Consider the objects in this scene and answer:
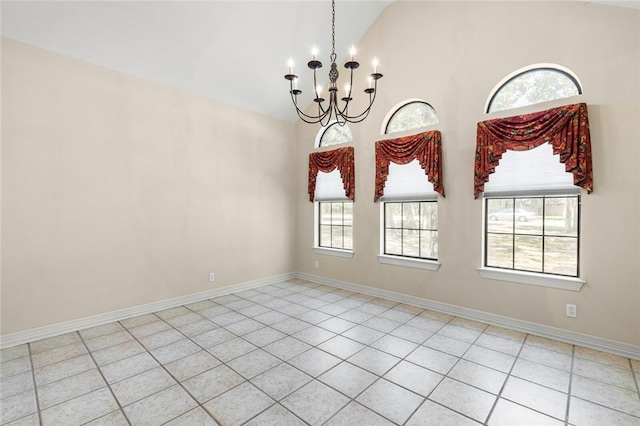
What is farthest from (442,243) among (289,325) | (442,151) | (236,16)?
(236,16)

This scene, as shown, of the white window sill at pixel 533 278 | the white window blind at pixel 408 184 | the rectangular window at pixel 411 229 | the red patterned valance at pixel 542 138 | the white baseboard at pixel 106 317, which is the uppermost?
the red patterned valance at pixel 542 138

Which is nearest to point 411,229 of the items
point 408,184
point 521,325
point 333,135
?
point 408,184

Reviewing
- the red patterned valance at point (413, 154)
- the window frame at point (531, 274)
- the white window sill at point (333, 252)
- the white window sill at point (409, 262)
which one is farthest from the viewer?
the white window sill at point (333, 252)

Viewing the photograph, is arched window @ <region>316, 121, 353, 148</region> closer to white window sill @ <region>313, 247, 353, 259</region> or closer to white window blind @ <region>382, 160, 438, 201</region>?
white window blind @ <region>382, 160, 438, 201</region>

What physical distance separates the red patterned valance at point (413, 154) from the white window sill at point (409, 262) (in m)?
0.92

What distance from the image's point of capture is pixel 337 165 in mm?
5168

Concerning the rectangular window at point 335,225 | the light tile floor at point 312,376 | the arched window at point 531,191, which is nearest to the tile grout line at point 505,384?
the light tile floor at point 312,376

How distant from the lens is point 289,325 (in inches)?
143

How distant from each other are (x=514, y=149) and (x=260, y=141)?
385 cm

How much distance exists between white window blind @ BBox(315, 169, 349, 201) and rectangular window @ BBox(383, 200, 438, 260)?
0.91 metres

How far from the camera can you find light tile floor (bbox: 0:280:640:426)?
6.85 ft

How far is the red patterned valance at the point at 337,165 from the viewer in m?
4.96

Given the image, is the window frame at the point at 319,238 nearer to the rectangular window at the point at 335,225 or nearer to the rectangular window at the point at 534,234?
the rectangular window at the point at 335,225

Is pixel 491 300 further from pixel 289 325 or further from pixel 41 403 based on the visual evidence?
pixel 41 403
